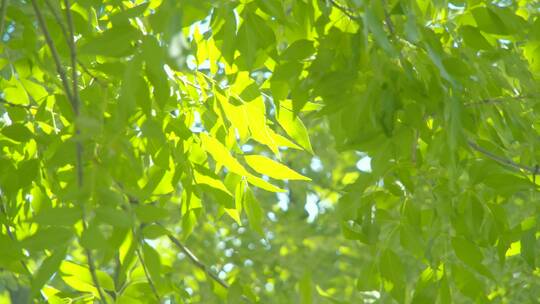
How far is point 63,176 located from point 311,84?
49 centimetres

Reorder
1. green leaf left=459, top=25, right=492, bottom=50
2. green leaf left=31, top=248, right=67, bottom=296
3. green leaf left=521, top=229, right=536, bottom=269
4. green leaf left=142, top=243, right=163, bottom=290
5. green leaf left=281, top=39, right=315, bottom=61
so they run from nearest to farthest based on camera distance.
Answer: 1. green leaf left=31, top=248, right=67, bottom=296
2. green leaf left=142, top=243, right=163, bottom=290
3. green leaf left=281, top=39, right=315, bottom=61
4. green leaf left=459, top=25, right=492, bottom=50
5. green leaf left=521, top=229, right=536, bottom=269

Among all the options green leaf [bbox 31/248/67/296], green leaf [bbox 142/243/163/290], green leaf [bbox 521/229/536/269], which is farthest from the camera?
green leaf [bbox 521/229/536/269]

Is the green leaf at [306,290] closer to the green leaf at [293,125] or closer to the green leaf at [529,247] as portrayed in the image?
the green leaf at [293,125]

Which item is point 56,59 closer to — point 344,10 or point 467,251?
point 344,10

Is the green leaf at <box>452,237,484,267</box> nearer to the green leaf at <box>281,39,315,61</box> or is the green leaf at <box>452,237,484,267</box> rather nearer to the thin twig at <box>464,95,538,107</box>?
the thin twig at <box>464,95,538,107</box>

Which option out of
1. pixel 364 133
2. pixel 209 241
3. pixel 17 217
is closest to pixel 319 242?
pixel 209 241

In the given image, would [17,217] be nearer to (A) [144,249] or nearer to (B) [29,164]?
(B) [29,164]

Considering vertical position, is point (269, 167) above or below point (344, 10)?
below

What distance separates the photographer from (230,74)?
191 cm

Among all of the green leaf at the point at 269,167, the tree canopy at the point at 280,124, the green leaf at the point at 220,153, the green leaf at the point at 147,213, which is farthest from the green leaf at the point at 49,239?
the green leaf at the point at 269,167

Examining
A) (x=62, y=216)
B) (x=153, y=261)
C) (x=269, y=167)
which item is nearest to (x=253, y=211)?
(x=269, y=167)

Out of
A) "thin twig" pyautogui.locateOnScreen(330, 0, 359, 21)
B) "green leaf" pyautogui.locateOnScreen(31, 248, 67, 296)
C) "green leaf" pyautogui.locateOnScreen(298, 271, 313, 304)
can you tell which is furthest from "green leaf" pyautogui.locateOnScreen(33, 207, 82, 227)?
"thin twig" pyautogui.locateOnScreen(330, 0, 359, 21)

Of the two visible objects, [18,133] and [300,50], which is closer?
[300,50]

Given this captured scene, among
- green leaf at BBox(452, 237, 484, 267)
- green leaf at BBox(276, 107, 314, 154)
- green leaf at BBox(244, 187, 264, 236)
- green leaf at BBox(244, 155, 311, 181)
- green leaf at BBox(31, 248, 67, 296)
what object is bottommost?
green leaf at BBox(452, 237, 484, 267)
